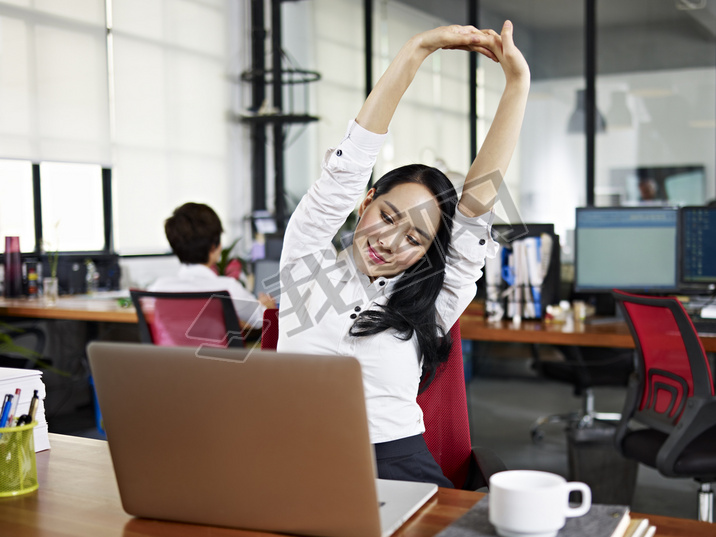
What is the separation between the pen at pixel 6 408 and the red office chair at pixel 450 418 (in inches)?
18.8

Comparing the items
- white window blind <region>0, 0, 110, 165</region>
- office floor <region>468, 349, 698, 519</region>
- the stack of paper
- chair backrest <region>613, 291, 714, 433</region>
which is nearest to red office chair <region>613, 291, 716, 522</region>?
chair backrest <region>613, 291, 714, 433</region>

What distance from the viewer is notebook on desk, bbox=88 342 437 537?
2.52 feet

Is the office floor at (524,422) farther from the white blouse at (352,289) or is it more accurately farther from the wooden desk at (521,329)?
the white blouse at (352,289)

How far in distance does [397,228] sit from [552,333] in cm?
171

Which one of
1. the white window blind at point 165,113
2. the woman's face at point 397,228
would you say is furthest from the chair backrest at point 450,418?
the white window blind at point 165,113

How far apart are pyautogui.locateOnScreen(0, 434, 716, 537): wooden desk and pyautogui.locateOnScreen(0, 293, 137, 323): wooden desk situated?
2408mm

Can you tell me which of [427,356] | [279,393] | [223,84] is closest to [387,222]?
[427,356]

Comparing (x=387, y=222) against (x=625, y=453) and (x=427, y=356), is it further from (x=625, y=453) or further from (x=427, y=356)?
(x=625, y=453)

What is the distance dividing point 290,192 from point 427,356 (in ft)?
20.0

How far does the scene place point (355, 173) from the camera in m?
1.21

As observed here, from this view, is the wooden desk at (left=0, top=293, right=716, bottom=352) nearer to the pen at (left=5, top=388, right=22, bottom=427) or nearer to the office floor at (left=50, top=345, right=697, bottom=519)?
the office floor at (left=50, top=345, right=697, bottom=519)

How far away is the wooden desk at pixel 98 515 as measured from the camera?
0.86 m

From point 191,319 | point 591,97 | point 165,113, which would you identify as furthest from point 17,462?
point 591,97

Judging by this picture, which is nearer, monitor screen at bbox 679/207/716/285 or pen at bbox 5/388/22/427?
pen at bbox 5/388/22/427
